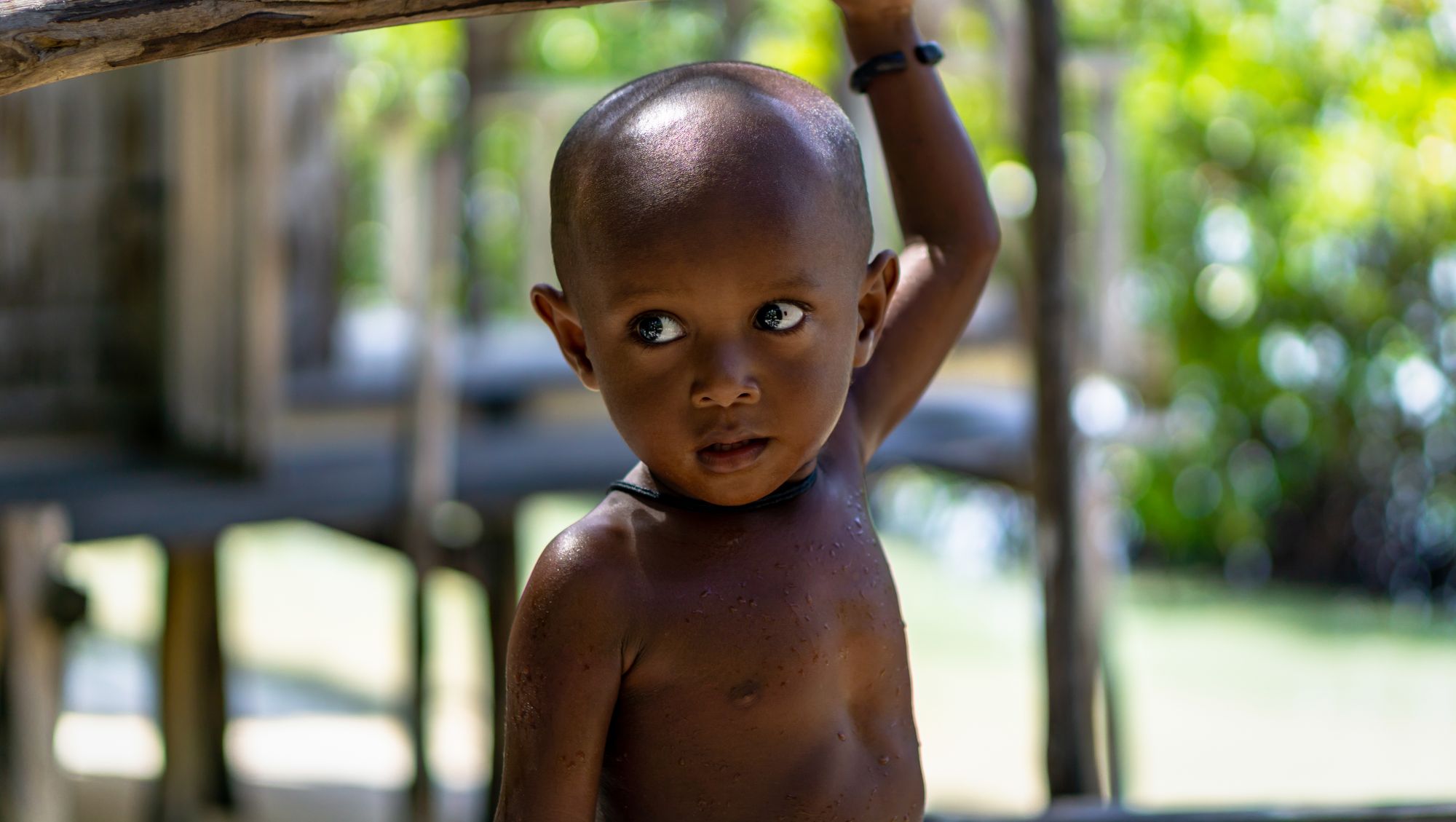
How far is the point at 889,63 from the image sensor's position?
1.72 metres

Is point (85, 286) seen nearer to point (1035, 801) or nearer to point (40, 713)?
point (40, 713)

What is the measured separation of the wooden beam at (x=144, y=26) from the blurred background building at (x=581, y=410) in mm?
2179

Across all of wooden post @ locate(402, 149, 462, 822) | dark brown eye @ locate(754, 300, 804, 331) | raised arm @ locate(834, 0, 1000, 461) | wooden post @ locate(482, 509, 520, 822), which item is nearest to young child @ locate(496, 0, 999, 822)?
dark brown eye @ locate(754, 300, 804, 331)

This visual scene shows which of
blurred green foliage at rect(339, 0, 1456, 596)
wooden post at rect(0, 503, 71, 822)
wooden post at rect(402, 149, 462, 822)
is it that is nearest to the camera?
wooden post at rect(0, 503, 71, 822)

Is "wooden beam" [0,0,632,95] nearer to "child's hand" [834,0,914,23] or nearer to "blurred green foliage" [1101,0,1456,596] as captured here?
"child's hand" [834,0,914,23]

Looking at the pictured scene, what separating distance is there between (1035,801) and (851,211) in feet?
24.5

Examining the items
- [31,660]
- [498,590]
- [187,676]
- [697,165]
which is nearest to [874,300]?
[697,165]

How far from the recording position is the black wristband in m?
1.72

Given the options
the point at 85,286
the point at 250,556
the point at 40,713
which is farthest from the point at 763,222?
the point at 250,556

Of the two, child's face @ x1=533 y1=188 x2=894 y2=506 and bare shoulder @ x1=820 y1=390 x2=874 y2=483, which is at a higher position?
child's face @ x1=533 y1=188 x2=894 y2=506

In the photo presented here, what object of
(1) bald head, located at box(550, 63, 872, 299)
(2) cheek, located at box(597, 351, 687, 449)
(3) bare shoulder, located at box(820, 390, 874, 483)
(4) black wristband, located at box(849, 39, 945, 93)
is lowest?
(3) bare shoulder, located at box(820, 390, 874, 483)

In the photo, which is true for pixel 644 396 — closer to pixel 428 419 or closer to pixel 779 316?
pixel 779 316

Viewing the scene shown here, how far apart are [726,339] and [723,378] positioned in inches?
1.4

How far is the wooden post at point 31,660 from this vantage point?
15.5 feet
